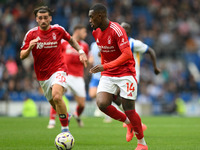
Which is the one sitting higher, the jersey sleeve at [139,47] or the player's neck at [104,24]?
the player's neck at [104,24]

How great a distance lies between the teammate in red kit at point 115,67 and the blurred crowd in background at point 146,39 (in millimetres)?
13027

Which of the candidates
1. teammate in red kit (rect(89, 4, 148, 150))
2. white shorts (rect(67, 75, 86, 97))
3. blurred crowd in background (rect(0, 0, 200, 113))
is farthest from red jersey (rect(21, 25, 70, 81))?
blurred crowd in background (rect(0, 0, 200, 113))

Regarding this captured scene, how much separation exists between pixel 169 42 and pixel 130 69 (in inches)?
748

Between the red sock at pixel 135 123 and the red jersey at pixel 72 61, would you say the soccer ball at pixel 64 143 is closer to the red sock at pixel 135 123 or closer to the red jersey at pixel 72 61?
the red sock at pixel 135 123

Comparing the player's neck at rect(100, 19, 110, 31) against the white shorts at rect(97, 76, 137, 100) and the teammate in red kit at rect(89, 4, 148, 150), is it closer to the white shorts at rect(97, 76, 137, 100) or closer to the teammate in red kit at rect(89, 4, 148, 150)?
the teammate in red kit at rect(89, 4, 148, 150)

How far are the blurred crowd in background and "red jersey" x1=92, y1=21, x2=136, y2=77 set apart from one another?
1303 cm

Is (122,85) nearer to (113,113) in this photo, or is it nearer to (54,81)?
(113,113)

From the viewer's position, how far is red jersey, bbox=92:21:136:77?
721 centimetres

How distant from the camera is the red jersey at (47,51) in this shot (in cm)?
865

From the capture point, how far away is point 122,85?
7.30m

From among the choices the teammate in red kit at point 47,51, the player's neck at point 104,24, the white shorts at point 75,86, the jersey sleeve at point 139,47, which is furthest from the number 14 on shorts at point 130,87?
the white shorts at point 75,86

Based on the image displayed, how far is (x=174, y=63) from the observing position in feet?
82.2

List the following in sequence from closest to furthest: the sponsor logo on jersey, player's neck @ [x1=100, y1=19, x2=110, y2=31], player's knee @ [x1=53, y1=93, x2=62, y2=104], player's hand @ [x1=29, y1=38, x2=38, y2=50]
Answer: player's neck @ [x1=100, y1=19, x2=110, y2=31] → player's hand @ [x1=29, y1=38, x2=38, y2=50] → player's knee @ [x1=53, y1=93, x2=62, y2=104] → the sponsor logo on jersey

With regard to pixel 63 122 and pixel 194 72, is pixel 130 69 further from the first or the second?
pixel 194 72
